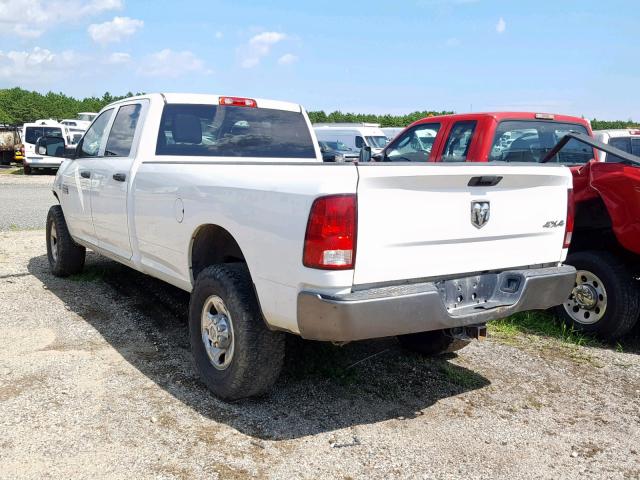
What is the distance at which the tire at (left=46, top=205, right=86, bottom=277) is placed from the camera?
6762 mm

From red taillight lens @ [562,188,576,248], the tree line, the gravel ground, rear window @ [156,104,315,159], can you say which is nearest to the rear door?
rear window @ [156,104,315,159]

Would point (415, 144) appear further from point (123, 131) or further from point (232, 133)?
point (123, 131)

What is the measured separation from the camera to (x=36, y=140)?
23.9 meters

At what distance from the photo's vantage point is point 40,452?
3248 mm

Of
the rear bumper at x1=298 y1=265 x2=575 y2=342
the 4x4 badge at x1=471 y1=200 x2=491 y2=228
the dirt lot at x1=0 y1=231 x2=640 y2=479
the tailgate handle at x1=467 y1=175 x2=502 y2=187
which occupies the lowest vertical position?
the dirt lot at x1=0 y1=231 x2=640 y2=479

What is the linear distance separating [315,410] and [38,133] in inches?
984

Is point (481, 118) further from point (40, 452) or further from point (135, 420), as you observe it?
point (40, 452)

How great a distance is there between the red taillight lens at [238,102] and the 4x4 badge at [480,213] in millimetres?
2586

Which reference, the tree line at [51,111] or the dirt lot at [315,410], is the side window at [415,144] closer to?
the dirt lot at [315,410]

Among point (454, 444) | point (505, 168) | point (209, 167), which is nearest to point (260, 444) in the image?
point (454, 444)

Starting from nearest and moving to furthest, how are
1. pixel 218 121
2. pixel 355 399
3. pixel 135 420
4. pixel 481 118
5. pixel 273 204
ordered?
1. pixel 273 204
2. pixel 135 420
3. pixel 355 399
4. pixel 218 121
5. pixel 481 118

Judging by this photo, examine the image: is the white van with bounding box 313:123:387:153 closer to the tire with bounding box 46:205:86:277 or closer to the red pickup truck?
the red pickup truck

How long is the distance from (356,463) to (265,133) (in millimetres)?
3103

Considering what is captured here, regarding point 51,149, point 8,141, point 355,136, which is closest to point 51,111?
point 8,141
